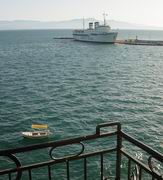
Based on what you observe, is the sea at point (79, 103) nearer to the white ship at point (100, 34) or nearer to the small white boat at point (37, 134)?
the small white boat at point (37, 134)

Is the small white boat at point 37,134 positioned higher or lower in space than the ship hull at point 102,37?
lower

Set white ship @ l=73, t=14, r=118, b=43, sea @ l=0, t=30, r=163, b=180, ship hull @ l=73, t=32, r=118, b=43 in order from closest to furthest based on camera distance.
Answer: sea @ l=0, t=30, r=163, b=180 → white ship @ l=73, t=14, r=118, b=43 → ship hull @ l=73, t=32, r=118, b=43

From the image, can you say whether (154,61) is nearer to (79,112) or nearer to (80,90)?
(80,90)

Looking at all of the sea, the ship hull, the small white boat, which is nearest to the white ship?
the ship hull

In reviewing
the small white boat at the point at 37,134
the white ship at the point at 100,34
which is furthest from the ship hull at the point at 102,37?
the small white boat at the point at 37,134

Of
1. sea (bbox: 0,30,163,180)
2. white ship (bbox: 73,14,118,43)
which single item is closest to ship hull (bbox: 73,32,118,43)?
white ship (bbox: 73,14,118,43)

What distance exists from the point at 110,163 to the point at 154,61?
210 feet

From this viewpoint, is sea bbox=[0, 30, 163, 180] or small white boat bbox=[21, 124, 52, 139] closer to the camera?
small white boat bbox=[21, 124, 52, 139]

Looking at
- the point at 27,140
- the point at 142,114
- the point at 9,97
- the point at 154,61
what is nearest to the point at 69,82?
the point at 9,97

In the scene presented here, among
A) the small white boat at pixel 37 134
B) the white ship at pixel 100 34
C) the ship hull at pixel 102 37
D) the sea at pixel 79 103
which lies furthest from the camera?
the ship hull at pixel 102 37

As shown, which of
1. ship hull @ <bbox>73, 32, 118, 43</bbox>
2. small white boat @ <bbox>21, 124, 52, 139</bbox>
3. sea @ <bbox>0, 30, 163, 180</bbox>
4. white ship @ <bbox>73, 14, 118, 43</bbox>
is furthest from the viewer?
ship hull @ <bbox>73, 32, 118, 43</bbox>

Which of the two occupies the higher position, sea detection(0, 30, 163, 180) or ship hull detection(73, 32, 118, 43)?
ship hull detection(73, 32, 118, 43)

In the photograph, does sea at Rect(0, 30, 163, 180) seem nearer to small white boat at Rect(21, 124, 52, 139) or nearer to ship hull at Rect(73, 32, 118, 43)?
small white boat at Rect(21, 124, 52, 139)

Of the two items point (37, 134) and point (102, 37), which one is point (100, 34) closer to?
point (102, 37)
